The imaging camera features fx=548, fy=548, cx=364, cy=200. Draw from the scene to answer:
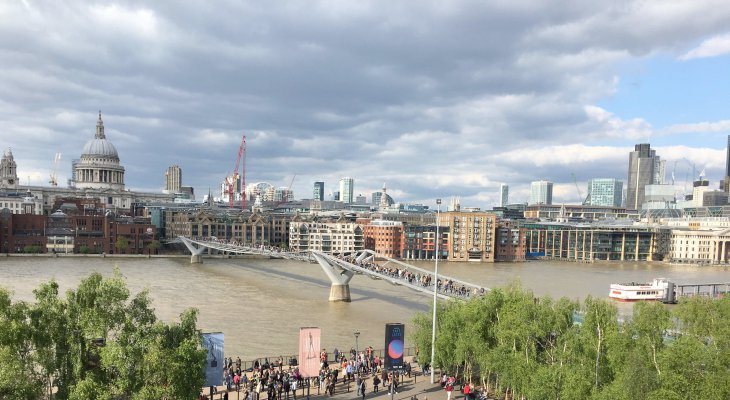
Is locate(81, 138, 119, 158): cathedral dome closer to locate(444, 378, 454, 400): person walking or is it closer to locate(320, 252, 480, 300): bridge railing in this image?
locate(320, 252, 480, 300): bridge railing

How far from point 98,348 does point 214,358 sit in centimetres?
408

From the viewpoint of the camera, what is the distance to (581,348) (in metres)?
17.6

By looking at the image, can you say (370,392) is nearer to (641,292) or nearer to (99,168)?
(641,292)

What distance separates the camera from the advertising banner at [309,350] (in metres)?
19.5

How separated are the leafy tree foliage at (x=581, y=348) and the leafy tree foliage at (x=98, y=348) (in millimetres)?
10541

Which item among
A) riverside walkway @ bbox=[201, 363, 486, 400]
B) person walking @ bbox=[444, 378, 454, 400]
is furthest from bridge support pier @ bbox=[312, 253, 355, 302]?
person walking @ bbox=[444, 378, 454, 400]

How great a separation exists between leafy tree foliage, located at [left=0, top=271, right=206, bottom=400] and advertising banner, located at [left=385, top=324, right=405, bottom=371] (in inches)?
291

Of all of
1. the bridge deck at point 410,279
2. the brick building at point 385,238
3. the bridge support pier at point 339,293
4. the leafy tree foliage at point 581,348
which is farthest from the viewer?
the brick building at point 385,238

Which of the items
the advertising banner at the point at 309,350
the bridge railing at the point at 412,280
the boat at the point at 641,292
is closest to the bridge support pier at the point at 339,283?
the bridge railing at the point at 412,280

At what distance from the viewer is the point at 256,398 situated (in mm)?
18484

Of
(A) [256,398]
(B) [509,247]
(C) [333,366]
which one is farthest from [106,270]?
(B) [509,247]

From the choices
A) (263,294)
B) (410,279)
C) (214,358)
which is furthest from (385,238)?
(214,358)

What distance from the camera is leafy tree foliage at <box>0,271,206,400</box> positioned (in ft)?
44.7

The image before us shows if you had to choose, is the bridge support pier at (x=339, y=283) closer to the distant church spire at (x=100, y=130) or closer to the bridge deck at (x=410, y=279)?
the bridge deck at (x=410, y=279)
